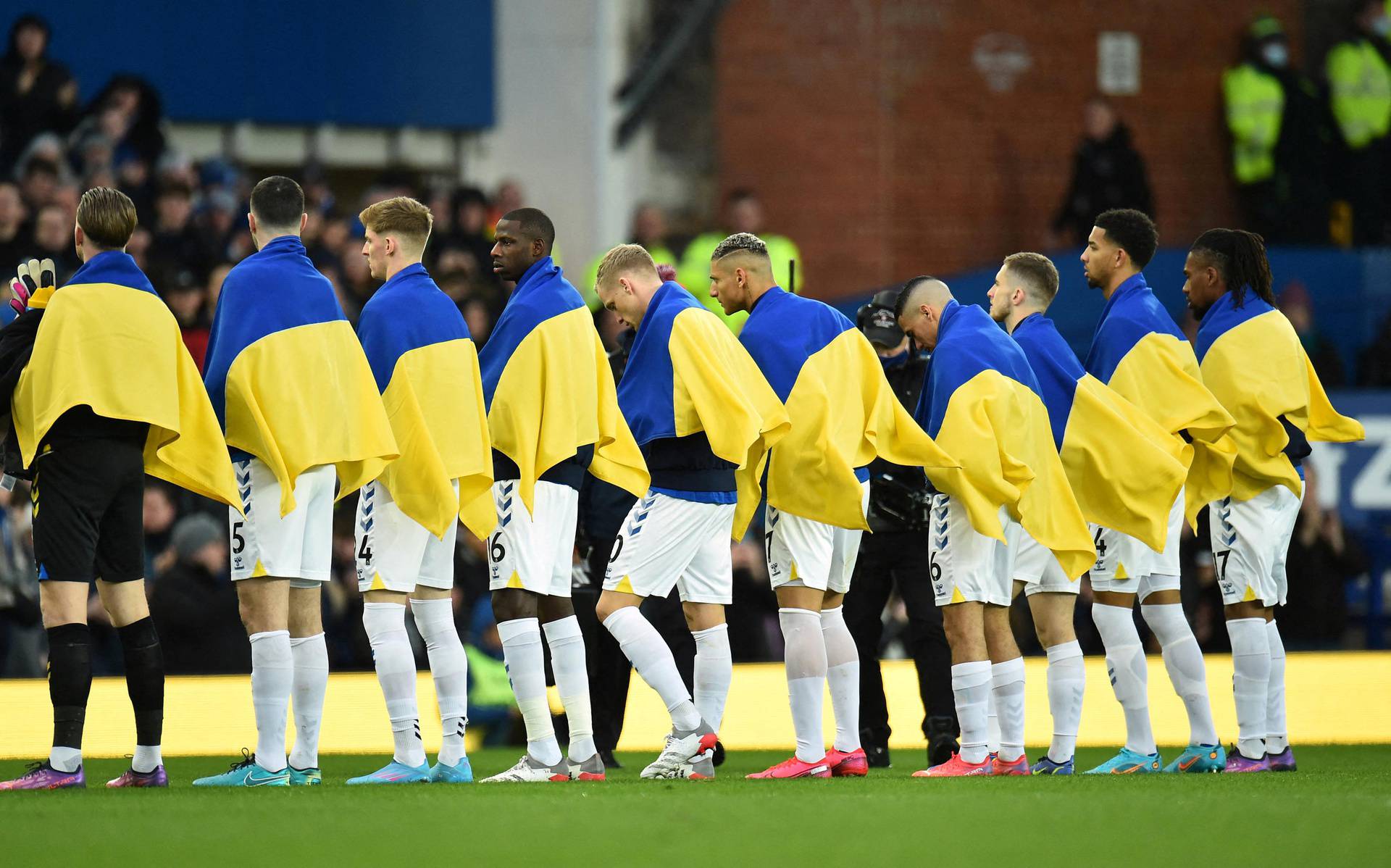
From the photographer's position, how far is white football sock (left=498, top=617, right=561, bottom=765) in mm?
8266

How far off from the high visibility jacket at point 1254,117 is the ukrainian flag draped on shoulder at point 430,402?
13124 mm

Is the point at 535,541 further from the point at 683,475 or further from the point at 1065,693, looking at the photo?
the point at 1065,693

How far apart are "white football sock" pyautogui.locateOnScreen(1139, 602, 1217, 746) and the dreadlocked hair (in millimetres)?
1574

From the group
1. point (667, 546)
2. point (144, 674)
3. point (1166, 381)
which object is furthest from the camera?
point (1166, 381)

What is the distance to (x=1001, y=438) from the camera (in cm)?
896

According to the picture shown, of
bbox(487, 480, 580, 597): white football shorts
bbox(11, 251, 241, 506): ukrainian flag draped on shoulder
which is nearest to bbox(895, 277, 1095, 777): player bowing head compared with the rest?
bbox(487, 480, 580, 597): white football shorts

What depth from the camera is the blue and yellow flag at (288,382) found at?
798 cm

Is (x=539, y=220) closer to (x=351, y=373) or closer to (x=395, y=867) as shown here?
(x=351, y=373)

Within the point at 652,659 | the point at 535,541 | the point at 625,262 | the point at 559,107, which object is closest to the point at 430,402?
the point at 535,541

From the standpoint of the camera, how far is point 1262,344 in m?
9.41

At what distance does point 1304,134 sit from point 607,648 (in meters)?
11.7

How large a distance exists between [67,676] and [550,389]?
2307 mm

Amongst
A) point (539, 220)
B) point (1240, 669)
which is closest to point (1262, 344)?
point (1240, 669)

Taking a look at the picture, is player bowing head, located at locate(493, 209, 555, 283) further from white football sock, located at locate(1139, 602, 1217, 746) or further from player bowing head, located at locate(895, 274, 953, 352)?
white football sock, located at locate(1139, 602, 1217, 746)
